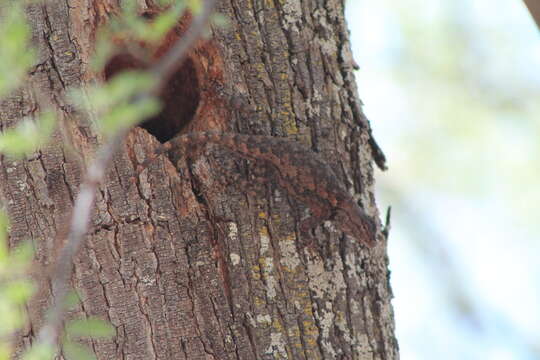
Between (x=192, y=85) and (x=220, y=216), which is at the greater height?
(x=192, y=85)

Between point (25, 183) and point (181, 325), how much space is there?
0.95 meters

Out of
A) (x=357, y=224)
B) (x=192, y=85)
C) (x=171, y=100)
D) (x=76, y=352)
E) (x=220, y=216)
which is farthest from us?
(x=171, y=100)

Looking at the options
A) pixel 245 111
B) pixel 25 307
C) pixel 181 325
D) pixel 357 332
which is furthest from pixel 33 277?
pixel 357 332

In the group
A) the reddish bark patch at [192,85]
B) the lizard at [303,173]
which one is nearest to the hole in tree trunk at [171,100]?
the reddish bark patch at [192,85]

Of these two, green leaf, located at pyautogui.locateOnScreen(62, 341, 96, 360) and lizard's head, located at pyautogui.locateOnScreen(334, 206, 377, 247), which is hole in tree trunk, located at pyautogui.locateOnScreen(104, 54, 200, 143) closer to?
lizard's head, located at pyautogui.locateOnScreen(334, 206, 377, 247)

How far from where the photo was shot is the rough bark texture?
11.0ft

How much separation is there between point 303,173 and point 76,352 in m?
1.37

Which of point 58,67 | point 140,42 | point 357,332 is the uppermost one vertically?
point 140,42

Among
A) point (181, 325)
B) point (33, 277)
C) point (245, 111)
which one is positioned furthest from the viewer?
point (245, 111)

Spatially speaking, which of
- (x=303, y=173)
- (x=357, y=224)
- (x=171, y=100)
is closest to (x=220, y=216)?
(x=303, y=173)

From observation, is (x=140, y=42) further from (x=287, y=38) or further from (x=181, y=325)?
(x=181, y=325)

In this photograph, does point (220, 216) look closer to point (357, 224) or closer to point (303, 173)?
point (303, 173)

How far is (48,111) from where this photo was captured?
11.0ft

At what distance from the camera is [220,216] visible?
355cm
